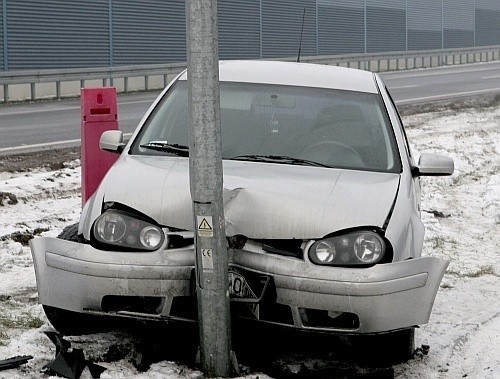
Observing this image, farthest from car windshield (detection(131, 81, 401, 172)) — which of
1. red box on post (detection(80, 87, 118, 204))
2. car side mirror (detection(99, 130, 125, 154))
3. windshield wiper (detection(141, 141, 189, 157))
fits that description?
red box on post (detection(80, 87, 118, 204))

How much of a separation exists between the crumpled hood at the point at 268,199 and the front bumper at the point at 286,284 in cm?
15

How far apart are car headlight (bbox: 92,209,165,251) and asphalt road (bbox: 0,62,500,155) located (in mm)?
9494

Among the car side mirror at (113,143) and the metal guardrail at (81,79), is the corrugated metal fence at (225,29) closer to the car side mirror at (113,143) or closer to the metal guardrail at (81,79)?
the metal guardrail at (81,79)

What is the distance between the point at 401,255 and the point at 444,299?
2.05 m

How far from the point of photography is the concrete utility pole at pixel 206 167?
182 inches

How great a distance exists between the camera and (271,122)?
242 inches

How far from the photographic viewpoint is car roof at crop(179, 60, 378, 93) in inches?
257

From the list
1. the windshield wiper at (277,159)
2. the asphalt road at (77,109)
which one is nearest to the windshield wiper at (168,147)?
the windshield wiper at (277,159)

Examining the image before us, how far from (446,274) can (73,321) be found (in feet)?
11.0

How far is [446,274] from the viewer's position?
765cm

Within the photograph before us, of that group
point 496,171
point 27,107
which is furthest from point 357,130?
point 27,107

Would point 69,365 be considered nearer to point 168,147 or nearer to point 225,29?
point 168,147

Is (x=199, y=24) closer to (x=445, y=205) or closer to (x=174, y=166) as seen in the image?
(x=174, y=166)

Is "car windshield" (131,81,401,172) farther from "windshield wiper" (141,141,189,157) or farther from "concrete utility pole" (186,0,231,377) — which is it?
"concrete utility pole" (186,0,231,377)
